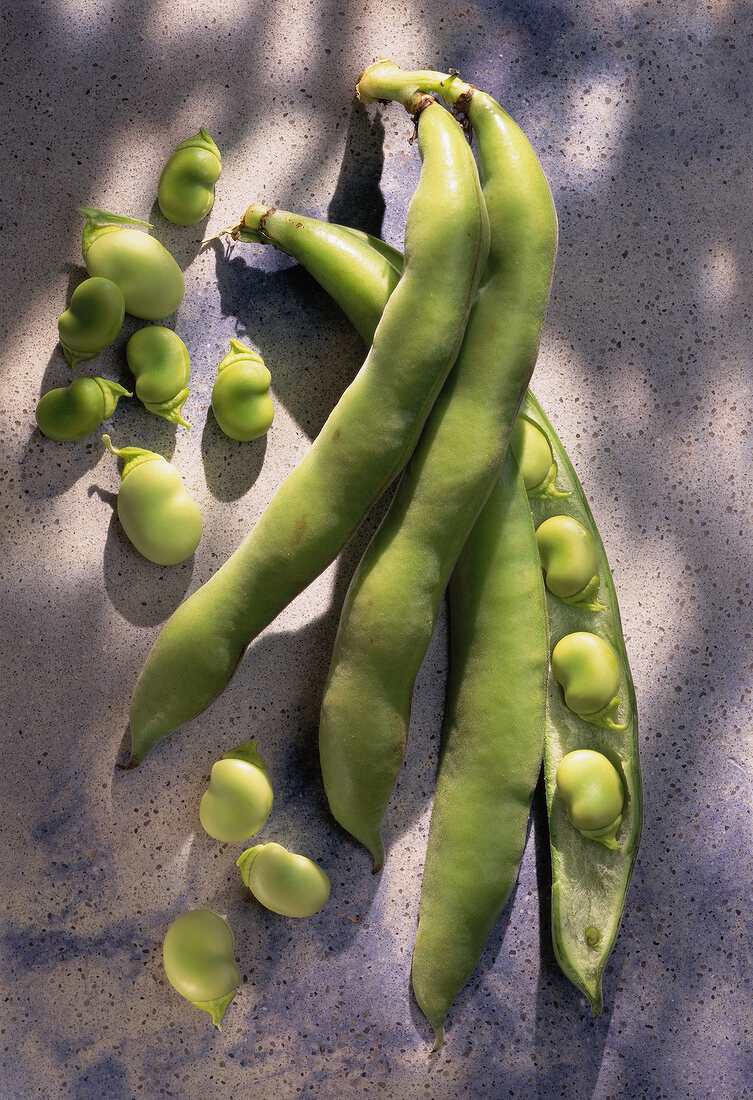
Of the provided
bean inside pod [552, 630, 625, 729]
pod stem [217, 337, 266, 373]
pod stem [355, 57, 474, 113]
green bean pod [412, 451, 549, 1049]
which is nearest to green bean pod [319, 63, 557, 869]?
pod stem [355, 57, 474, 113]

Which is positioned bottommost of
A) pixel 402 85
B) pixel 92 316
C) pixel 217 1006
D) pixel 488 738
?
pixel 217 1006

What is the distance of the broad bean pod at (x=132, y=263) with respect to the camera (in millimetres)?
2102

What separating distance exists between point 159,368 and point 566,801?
1.34 m

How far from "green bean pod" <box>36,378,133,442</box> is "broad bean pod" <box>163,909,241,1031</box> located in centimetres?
111

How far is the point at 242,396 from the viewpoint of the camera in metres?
2.14

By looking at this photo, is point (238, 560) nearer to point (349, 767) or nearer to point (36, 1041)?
point (349, 767)

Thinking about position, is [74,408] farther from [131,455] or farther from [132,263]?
[132,263]

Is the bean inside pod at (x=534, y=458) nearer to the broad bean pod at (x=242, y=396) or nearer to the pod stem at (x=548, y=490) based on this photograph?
the pod stem at (x=548, y=490)

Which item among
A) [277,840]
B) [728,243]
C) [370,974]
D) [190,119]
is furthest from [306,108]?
Answer: [370,974]

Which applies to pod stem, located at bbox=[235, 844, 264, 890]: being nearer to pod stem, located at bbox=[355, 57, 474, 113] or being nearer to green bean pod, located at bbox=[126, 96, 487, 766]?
green bean pod, located at bbox=[126, 96, 487, 766]

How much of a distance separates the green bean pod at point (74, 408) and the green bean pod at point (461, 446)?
0.69 metres

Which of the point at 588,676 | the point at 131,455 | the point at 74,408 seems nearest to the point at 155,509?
the point at 131,455

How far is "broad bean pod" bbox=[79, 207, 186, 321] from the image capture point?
2102 millimetres

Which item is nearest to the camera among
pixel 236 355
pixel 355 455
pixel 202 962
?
pixel 355 455
